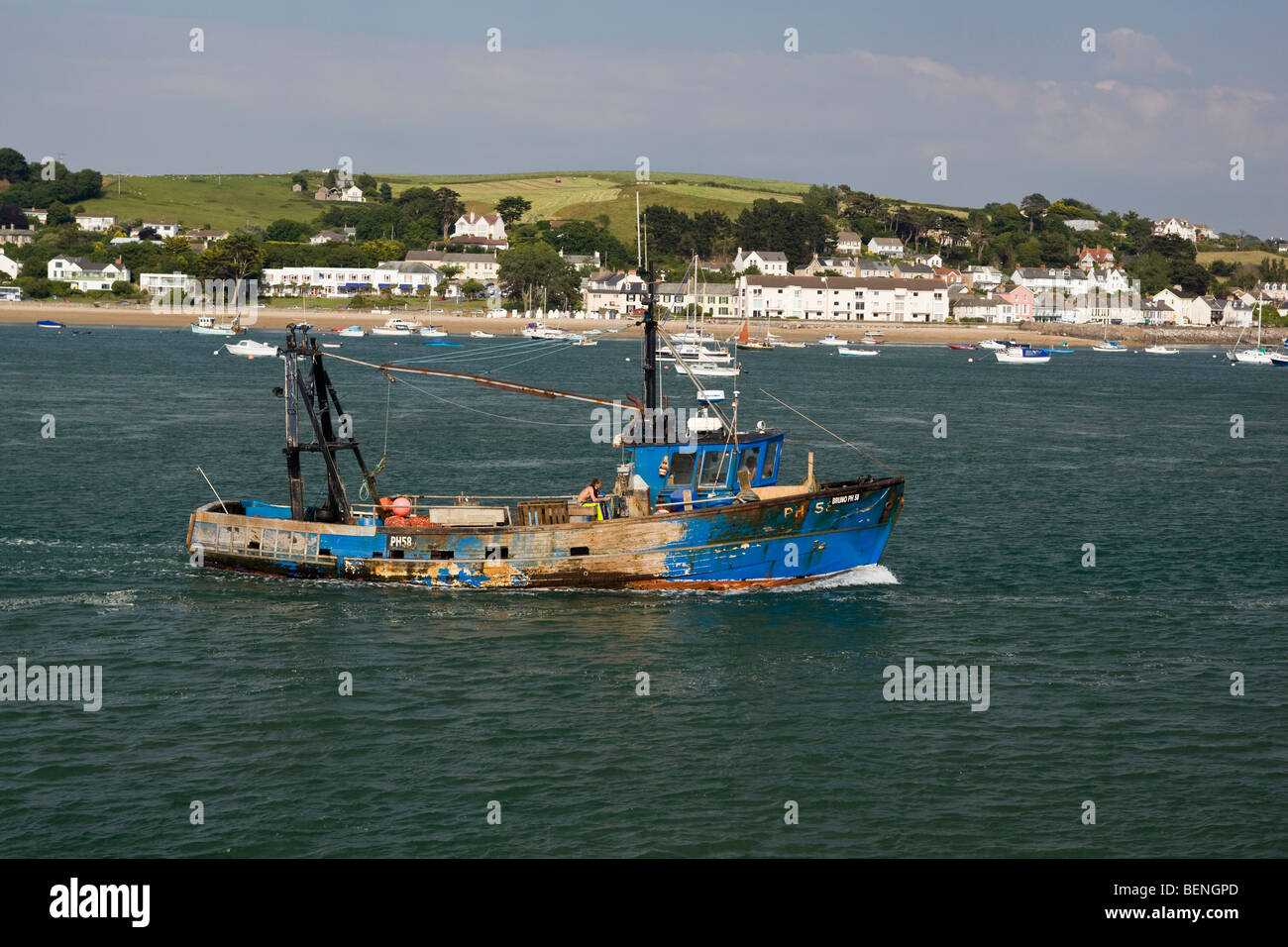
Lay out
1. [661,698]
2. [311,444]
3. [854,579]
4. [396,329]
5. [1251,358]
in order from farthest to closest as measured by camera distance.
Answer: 1. [396,329]
2. [1251,358]
3. [854,579]
4. [311,444]
5. [661,698]

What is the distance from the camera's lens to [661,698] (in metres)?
29.3

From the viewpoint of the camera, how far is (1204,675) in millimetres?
31406

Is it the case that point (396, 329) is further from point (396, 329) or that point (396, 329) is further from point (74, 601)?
point (74, 601)

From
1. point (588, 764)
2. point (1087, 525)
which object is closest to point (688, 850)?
point (588, 764)

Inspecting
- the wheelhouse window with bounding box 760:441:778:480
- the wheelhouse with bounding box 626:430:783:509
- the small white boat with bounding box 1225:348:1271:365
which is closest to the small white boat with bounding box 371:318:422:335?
the small white boat with bounding box 1225:348:1271:365

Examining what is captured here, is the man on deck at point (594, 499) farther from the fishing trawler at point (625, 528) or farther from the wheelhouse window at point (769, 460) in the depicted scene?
the wheelhouse window at point (769, 460)

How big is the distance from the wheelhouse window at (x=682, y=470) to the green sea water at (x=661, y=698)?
136 inches

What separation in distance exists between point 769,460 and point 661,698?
39.2 feet

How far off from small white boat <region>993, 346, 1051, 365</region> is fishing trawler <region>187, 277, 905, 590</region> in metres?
148

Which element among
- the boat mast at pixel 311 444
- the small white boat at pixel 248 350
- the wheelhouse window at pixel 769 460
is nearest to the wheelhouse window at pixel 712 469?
the wheelhouse window at pixel 769 460

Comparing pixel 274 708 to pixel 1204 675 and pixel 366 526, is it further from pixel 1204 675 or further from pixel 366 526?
pixel 1204 675

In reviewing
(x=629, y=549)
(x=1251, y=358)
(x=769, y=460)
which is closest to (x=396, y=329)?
(x=1251, y=358)

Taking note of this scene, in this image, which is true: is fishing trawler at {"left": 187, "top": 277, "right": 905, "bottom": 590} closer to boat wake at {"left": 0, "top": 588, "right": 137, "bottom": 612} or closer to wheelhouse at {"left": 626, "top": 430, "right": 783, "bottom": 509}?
wheelhouse at {"left": 626, "top": 430, "right": 783, "bottom": 509}

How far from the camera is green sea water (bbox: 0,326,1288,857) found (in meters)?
23.1
